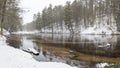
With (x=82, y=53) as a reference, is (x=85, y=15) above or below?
above

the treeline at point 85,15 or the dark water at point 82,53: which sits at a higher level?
the treeline at point 85,15

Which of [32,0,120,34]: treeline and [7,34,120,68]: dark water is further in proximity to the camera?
[32,0,120,34]: treeline

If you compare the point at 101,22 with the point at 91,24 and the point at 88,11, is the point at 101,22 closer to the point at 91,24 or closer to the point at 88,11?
the point at 91,24

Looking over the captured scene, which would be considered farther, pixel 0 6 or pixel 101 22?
pixel 101 22

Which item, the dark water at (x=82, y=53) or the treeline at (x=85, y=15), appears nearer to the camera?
the dark water at (x=82, y=53)

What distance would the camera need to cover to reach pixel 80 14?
294ft

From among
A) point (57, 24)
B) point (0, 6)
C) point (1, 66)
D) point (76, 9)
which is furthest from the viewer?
point (57, 24)

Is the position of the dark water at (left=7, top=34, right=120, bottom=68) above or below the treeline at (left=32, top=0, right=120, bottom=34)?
below

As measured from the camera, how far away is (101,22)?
79.3 m

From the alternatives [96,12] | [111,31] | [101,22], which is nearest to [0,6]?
[111,31]

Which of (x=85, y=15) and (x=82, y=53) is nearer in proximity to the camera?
(x=82, y=53)

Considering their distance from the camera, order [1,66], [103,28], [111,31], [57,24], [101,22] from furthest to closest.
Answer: [57,24] < [101,22] < [103,28] < [111,31] < [1,66]

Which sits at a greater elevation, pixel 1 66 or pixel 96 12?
pixel 96 12

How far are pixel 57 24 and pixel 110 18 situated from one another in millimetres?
36699
